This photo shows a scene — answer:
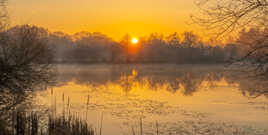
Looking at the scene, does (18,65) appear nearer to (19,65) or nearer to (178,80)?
(19,65)

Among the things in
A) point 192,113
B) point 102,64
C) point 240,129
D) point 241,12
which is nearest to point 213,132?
point 240,129

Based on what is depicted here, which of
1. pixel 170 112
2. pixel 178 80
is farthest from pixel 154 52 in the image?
pixel 170 112

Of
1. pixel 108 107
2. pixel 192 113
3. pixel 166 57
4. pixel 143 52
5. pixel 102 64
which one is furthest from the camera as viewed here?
pixel 143 52

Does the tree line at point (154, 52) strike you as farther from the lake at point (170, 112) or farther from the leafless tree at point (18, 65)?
the leafless tree at point (18, 65)

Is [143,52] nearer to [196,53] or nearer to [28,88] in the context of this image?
[196,53]

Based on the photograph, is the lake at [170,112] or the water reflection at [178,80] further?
the water reflection at [178,80]

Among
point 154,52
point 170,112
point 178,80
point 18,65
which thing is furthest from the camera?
point 154,52

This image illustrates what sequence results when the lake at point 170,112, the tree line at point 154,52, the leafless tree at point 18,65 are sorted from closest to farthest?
the leafless tree at point 18,65 → the lake at point 170,112 → the tree line at point 154,52

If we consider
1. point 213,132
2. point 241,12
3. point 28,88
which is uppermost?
point 241,12

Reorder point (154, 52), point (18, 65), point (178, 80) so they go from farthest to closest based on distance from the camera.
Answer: point (154, 52) < point (178, 80) < point (18, 65)

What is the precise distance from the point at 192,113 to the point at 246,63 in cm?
772

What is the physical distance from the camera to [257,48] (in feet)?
18.1

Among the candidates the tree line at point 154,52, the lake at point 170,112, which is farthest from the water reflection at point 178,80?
the tree line at point 154,52

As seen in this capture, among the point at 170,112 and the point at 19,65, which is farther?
the point at 170,112
